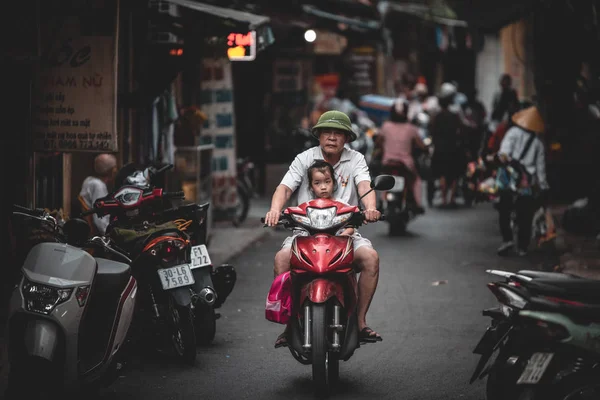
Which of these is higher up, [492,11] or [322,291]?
[492,11]

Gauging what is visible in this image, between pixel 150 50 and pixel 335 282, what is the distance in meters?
6.97

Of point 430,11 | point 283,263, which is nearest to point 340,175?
point 283,263

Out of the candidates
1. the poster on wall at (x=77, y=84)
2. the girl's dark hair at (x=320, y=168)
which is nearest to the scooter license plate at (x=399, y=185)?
the poster on wall at (x=77, y=84)

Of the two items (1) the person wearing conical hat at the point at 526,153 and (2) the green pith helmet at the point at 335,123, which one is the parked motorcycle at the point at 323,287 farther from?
(1) the person wearing conical hat at the point at 526,153

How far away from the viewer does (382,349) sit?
8812 millimetres

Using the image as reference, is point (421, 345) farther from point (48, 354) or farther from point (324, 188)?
point (48, 354)

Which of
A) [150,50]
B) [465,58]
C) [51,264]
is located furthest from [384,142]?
[465,58]

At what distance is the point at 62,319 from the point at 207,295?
2.40 m

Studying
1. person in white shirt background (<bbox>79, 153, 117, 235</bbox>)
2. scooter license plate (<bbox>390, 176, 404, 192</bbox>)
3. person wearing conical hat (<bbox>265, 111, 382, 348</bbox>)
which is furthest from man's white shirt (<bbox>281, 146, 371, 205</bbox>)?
scooter license plate (<bbox>390, 176, 404, 192</bbox>)

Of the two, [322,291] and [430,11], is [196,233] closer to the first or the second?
[322,291]

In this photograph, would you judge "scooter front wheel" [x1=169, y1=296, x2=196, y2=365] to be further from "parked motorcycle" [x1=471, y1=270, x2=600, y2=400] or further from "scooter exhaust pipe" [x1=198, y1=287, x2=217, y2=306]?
"parked motorcycle" [x1=471, y1=270, x2=600, y2=400]

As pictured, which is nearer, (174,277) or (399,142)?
(174,277)

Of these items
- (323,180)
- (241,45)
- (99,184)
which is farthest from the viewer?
(241,45)

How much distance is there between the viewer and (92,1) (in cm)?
970
